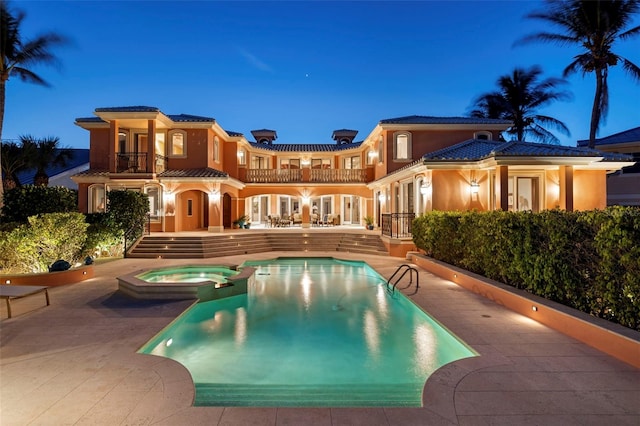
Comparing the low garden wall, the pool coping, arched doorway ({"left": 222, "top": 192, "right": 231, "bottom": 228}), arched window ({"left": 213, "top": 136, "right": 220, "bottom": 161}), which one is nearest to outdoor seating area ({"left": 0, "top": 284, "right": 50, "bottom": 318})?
the pool coping

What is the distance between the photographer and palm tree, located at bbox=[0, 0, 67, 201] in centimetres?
1465

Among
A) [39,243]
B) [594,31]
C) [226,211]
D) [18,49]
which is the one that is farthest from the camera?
[226,211]

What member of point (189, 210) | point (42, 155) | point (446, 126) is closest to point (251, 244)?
point (189, 210)

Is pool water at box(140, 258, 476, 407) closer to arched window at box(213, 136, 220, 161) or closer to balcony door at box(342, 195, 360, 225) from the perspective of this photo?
arched window at box(213, 136, 220, 161)

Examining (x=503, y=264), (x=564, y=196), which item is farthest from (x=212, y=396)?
(x=564, y=196)

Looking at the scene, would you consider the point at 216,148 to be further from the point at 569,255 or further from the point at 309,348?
the point at 569,255

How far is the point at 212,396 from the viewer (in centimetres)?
381

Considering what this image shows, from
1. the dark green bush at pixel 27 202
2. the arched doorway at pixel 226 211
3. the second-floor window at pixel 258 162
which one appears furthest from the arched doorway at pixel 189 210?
the dark green bush at pixel 27 202

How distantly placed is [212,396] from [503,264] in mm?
6510

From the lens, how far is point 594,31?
17.8m

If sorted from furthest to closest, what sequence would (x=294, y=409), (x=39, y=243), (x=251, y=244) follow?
(x=251, y=244), (x=39, y=243), (x=294, y=409)

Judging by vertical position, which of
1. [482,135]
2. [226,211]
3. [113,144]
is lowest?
[226,211]

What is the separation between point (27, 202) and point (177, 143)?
32.5 ft

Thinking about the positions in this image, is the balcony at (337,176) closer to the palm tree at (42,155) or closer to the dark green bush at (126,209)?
the dark green bush at (126,209)
